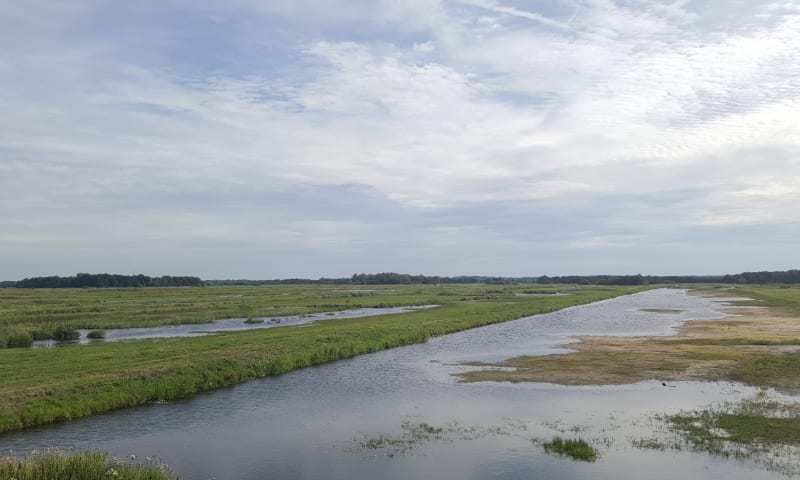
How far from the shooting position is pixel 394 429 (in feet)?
71.7

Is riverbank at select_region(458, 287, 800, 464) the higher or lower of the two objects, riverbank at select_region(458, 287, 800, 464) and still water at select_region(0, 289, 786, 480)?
the higher

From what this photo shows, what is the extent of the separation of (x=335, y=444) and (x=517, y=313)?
58056 millimetres

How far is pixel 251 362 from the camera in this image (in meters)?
33.5

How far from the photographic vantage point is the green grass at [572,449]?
18.2 m

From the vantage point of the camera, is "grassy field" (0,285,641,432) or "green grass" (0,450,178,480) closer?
"green grass" (0,450,178,480)

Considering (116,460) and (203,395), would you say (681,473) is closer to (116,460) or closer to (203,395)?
(116,460)

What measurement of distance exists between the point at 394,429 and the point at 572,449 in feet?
21.6

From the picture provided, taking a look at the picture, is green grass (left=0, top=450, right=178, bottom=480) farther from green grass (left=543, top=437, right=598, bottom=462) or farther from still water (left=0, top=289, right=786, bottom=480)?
green grass (left=543, top=437, right=598, bottom=462)

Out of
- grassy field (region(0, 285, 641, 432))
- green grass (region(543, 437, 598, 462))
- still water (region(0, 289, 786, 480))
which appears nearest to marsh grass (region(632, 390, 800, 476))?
still water (region(0, 289, 786, 480))

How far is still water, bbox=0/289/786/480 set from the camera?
56.8ft

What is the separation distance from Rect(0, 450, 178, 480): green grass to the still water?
313 centimetres

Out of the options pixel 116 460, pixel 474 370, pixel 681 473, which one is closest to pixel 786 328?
pixel 474 370

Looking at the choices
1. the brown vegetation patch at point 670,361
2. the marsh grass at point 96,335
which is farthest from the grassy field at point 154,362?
the brown vegetation patch at point 670,361

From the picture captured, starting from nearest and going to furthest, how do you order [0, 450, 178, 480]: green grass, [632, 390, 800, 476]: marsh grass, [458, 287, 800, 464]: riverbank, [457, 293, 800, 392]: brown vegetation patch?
[0, 450, 178, 480]: green grass < [632, 390, 800, 476]: marsh grass < [458, 287, 800, 464]: riverbank < [457, 293, 800, 392]: brown vegetation patch
